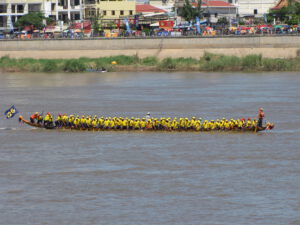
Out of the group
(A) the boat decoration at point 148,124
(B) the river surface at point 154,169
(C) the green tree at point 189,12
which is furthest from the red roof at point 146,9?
(A) the boat decoration at point 148,124

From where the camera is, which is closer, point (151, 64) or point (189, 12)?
point (151, 64)

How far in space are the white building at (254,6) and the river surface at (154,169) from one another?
57.0m

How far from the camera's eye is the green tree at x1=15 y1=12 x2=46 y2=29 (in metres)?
89.2

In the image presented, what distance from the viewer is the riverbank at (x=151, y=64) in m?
68.5

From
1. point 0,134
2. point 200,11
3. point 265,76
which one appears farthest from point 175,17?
point 0,134

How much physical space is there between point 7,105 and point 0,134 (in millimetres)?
10722

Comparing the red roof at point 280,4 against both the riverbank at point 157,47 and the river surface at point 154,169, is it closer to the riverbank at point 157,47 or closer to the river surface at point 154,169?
the riverbank at point 157,47

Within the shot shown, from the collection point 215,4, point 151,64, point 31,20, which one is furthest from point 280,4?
point 151,64

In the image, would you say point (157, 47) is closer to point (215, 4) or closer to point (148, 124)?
point (215, 4)

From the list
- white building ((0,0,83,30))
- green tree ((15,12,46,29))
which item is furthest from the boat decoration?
white building ((0,0,83,30))

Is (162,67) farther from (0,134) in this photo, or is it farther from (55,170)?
(55,170)

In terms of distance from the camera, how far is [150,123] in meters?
37.0

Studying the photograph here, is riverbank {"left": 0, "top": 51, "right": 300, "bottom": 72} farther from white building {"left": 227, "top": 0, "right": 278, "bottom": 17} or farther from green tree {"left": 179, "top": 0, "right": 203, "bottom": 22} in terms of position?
white building {"left": 227, "top": 0, "right": 278, "bottom": 17}

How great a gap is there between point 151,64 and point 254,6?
119 ft
